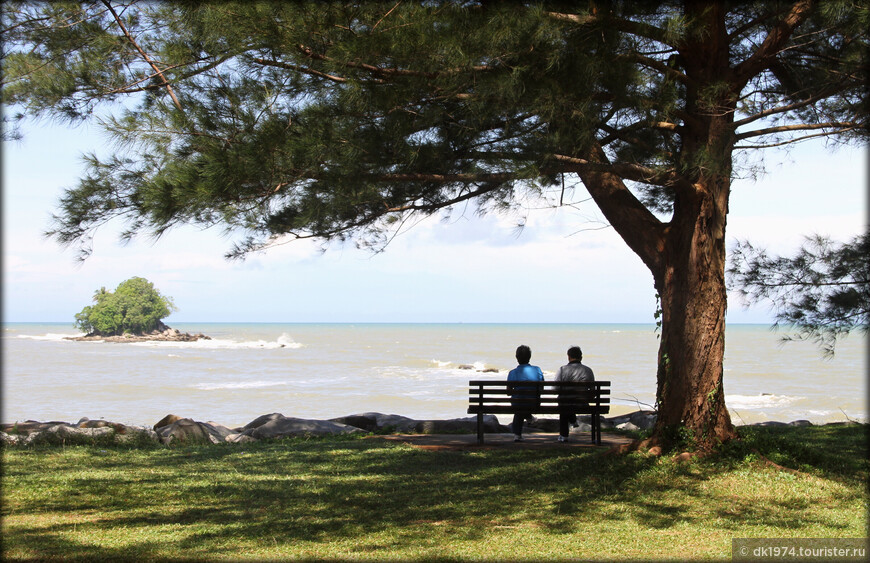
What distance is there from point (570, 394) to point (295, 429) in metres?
4.00

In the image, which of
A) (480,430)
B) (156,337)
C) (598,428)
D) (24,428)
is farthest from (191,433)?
(156,337)

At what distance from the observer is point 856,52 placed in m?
5.77

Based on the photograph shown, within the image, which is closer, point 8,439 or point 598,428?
point 598,428

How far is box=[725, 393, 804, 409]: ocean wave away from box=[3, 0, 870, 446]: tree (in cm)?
1186

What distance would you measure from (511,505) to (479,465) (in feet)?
5.06

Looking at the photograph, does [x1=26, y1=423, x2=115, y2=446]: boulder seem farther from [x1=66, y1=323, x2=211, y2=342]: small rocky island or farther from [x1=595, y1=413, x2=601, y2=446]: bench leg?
[x1=66, y1=323, x2=211, y2=342]: small rocky island

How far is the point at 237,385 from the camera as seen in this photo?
23391 mm

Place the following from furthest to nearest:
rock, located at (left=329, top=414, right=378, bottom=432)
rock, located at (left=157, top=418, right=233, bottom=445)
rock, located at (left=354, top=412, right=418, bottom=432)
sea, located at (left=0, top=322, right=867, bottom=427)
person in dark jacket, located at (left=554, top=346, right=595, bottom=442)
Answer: sea, located at (left=0, top=322, right=867, bottom=427)
rock, located at (left=329, top=414, right=378, bottom=432)
rock, located at (left=354, top=412, right=418, bottom=432)
rock, located at (left=157, top=418, right=233, bottom=445)
person in dark jacket, located at (left=554, top=346, right=595, bottom=442)

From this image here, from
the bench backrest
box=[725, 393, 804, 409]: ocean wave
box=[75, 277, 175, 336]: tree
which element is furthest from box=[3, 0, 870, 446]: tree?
box=[75, 277, 175, 336]: tree

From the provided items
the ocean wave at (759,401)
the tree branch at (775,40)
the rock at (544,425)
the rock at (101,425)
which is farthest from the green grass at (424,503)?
the ocean wave at (759,401)

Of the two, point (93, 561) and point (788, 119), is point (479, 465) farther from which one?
point (788, 119)

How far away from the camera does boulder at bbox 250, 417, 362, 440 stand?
979 centimetres

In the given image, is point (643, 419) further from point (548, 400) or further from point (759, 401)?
point (759, 401)

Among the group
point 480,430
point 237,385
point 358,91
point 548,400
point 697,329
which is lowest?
point 237,385
